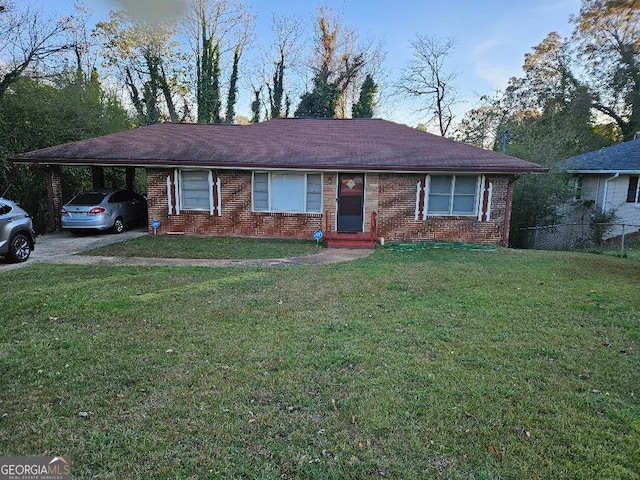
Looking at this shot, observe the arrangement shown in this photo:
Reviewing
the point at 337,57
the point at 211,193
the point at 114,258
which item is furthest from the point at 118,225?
the point at 337,57

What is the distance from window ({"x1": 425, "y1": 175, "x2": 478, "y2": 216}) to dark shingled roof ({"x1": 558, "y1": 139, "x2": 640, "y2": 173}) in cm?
530

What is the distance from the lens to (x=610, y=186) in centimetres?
1630

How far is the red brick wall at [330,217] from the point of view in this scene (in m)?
12.1

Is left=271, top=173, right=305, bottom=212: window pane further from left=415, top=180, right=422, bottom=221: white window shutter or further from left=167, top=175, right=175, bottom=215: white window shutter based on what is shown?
left=415, top=180, right=422, bottom=221: white window shutter

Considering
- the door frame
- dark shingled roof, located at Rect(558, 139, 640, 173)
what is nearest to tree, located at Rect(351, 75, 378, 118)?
dark shingled roof, located at Rect(558, 139, 640, 173)

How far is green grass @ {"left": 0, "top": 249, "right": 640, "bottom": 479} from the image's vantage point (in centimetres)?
254

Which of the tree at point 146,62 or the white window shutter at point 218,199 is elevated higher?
the tree at point 146,62

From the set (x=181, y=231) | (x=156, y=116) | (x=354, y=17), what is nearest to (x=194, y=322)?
(x=181, y=231)

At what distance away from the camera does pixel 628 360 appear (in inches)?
158

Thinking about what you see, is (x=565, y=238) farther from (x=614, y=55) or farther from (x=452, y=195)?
(x=614, y=55)

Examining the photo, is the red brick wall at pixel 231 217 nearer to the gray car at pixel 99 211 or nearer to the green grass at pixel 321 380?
the gray car at pixel 99 211

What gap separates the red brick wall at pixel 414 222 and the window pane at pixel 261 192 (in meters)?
3.66

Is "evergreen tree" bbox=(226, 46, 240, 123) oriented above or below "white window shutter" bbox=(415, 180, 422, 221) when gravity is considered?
above

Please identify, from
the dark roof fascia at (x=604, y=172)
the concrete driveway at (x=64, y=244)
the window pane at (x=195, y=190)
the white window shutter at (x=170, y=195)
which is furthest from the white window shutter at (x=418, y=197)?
the concrete driveway at (x=64, y=244)
